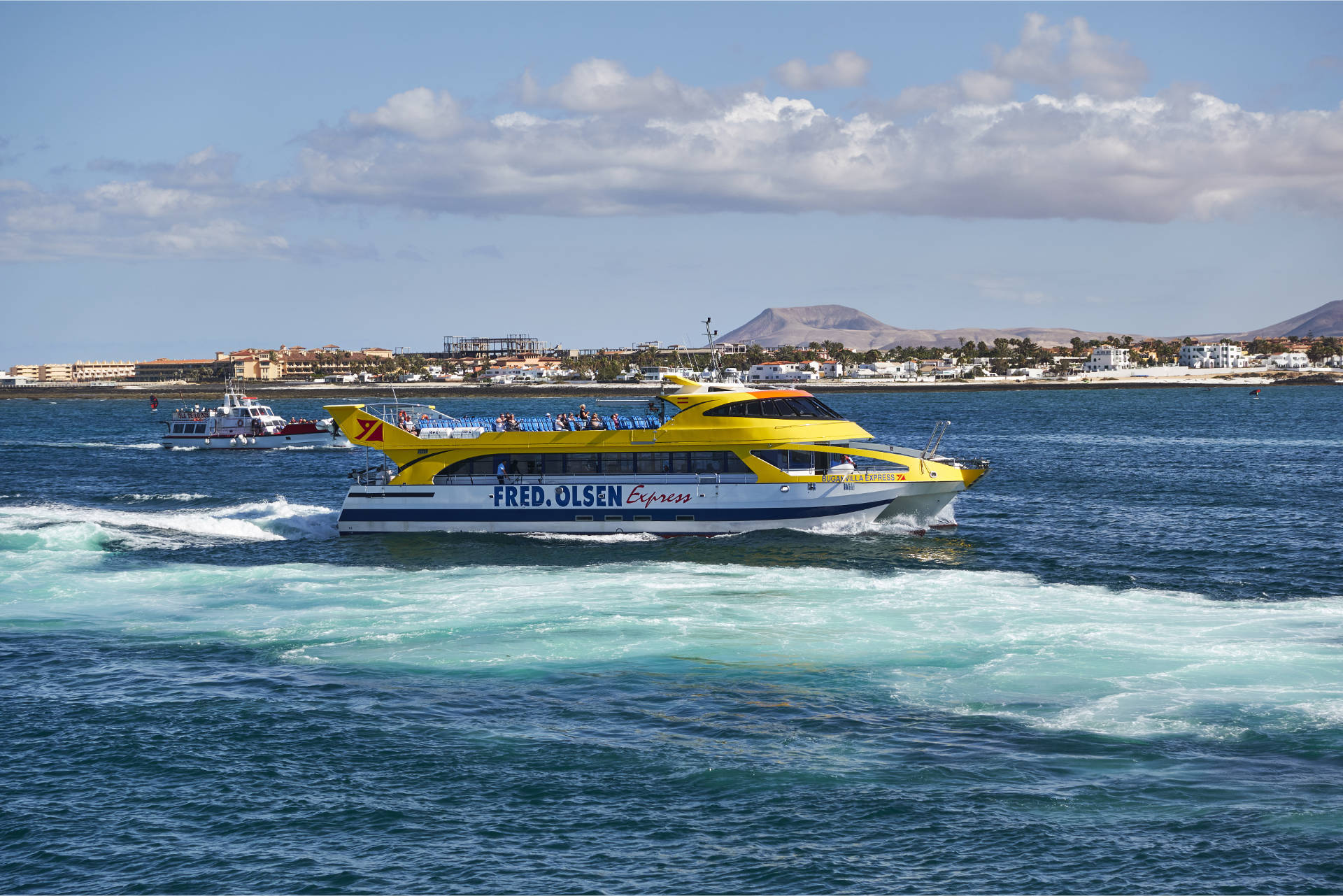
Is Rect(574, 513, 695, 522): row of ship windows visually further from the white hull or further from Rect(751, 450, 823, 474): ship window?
the white hull

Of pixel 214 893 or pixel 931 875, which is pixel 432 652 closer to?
pixel 214 893

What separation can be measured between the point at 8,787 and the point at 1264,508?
44058 millimetres

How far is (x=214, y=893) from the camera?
13.9 meters

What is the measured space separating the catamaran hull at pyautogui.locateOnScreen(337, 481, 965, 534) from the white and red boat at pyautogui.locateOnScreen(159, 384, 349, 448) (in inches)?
1810

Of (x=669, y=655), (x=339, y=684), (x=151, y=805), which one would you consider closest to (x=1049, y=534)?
(x=669, y=655)

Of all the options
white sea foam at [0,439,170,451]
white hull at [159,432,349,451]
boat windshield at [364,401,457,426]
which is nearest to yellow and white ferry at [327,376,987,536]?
boat windshield at [364,401,457,426]

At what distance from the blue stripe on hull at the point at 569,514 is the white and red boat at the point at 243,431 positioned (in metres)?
46.0

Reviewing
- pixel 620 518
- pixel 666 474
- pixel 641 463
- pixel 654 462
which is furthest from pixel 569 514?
pixel 666 474

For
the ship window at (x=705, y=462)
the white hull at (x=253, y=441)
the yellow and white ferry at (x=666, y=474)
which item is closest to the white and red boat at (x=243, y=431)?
the white hull at (x=253, y=441)

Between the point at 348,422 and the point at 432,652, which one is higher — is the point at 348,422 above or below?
above

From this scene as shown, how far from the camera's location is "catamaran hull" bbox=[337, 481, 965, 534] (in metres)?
37.4

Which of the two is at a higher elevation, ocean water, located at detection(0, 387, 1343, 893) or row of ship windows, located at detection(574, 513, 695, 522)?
row of ship windows, located at detection(574, 513, 695, 522)

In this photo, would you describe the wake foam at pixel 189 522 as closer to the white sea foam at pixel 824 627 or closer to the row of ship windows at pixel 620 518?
the white sea foam at pixel 824 627

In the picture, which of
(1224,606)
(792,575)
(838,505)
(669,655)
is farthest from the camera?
(838,505)
